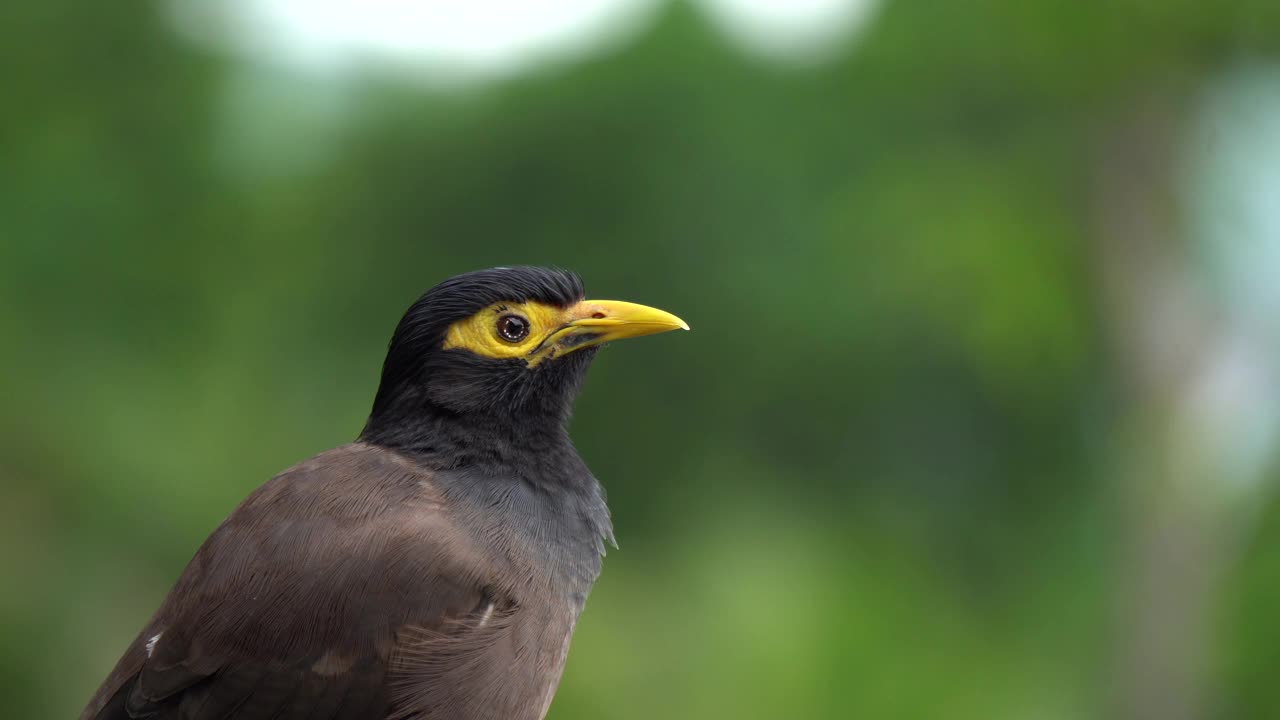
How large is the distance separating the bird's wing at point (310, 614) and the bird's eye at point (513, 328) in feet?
1.60

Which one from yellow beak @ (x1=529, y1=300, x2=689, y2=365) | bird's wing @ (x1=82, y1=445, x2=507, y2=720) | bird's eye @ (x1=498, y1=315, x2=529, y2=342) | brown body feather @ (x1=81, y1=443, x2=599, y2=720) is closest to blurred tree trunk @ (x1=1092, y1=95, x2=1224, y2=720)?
yellow beak @ (x1=529, y1=300, x2=689, y2=365)

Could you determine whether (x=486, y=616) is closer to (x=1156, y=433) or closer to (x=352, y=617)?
Result: (x=352, y=617)

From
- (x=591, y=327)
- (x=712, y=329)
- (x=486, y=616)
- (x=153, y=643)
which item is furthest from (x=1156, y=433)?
(x=153, y=643)

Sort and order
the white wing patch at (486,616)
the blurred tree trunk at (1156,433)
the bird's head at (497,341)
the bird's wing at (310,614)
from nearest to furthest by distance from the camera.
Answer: the bird's wing at (310,614)
the white wing patch at (486,616)
the bird's head at (497,341)
the blurred tree trunk at (1156,433)

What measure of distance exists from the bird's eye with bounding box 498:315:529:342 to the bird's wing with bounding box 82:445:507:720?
486 millimetres

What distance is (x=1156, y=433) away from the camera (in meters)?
12.0

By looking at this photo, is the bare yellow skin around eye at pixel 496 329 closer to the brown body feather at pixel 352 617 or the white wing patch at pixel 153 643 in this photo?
the brown body feather at pixel 352 617

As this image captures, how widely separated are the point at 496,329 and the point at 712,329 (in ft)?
34.1

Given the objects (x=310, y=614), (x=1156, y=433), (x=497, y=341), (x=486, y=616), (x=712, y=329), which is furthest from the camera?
(x=712, y=329)

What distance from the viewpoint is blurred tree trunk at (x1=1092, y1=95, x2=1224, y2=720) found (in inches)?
441

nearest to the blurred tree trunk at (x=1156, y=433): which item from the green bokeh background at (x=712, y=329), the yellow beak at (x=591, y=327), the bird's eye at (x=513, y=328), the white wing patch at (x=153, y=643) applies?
the green bokeh background at (x=712, y=329)

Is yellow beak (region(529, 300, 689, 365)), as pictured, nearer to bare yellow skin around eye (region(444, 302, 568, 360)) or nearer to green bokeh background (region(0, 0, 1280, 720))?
bare yellow skin around eye (region(444, 302, 568, 360))

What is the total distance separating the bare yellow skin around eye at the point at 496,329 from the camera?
294cm

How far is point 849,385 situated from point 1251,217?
6255mm
